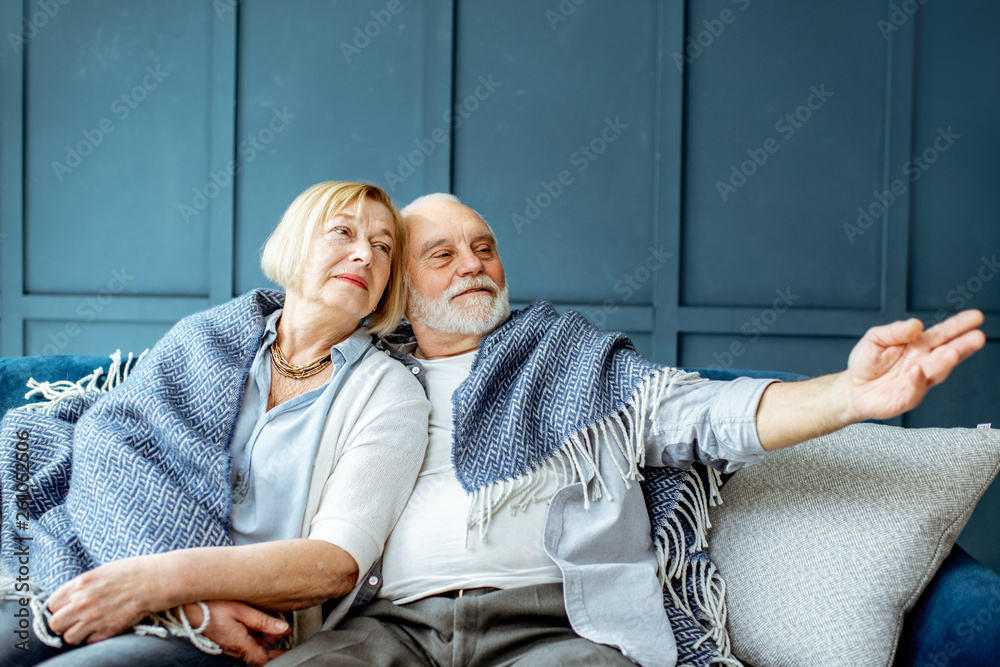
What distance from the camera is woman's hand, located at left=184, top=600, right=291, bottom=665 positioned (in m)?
1.05

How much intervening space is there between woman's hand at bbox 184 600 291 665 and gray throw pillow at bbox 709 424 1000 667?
835 millimetres

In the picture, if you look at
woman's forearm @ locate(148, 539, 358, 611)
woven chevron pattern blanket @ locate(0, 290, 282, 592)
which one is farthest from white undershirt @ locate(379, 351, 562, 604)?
woven chevron pattern blanket @ locate(0, 290, 282, 592)

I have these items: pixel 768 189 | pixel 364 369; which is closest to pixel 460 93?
pixel 768 189

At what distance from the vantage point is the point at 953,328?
88cm

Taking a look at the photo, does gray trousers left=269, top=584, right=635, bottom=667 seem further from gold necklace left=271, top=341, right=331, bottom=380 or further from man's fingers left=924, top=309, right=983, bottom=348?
man's fingers left=924, top=309, right=983, bottom=348

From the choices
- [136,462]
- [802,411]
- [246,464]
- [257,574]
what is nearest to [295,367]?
[246,464]

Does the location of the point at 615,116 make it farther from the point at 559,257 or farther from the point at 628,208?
the point at 559,257

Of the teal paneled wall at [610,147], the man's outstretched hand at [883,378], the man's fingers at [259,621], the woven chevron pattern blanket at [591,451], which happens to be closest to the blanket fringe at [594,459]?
the woven chevron pattern blanket at [591,451]

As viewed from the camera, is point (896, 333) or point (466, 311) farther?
point (466, 311)

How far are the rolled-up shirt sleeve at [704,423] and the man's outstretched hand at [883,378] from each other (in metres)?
0.06

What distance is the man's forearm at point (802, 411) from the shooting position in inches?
39.7

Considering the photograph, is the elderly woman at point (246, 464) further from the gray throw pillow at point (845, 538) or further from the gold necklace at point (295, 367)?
the gray throw pillow at point (845, 538)

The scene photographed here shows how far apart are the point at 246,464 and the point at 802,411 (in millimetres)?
1026

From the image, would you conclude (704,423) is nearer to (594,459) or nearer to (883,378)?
(594,459)
